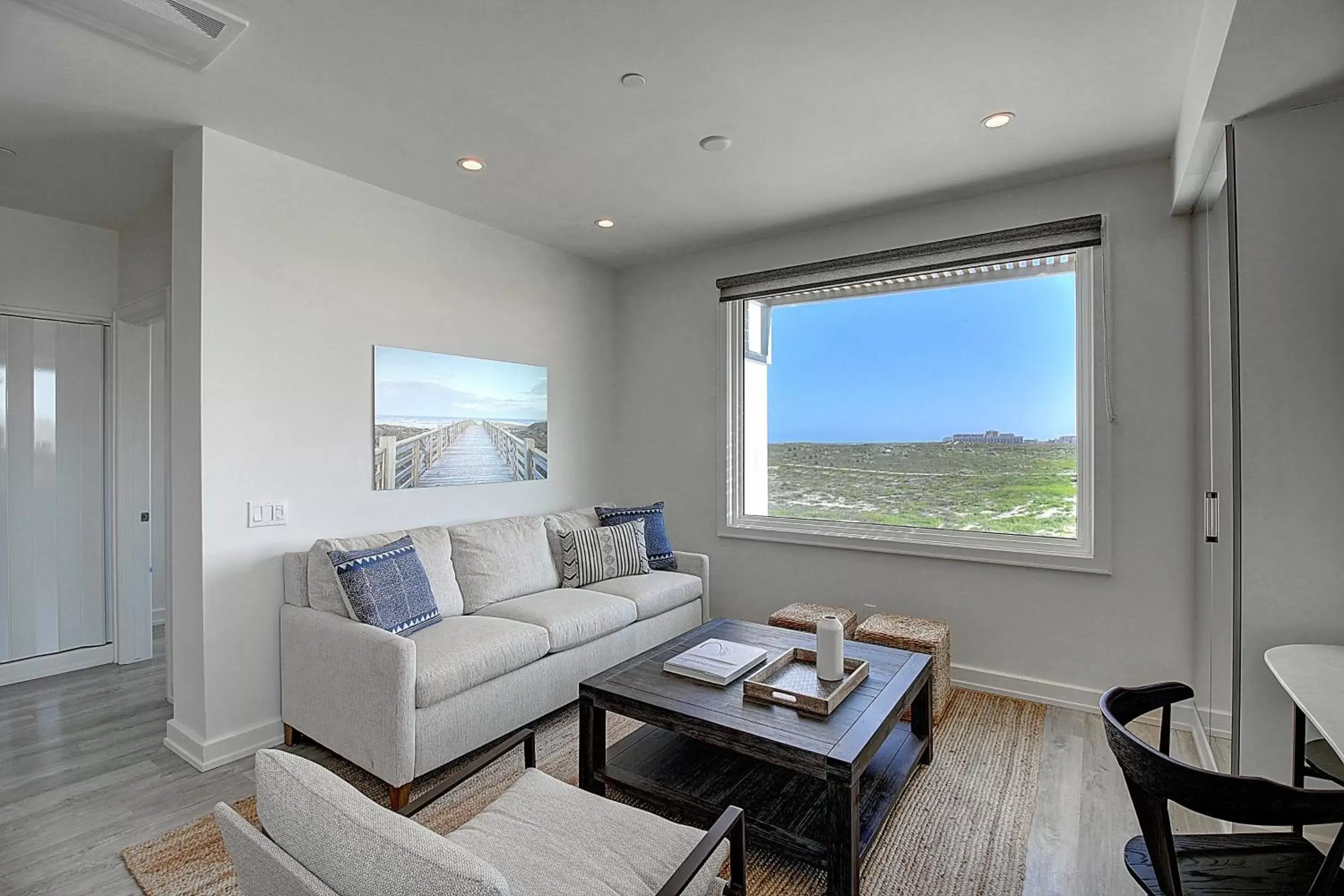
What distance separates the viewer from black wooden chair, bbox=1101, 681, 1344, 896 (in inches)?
45.3

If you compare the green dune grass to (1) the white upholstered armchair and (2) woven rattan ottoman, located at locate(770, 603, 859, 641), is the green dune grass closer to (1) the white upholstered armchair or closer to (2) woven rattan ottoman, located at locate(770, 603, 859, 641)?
(2) woven rattan ottoman, located at locate(770, 603, 859, 641)

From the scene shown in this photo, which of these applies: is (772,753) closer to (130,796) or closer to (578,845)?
(578,845)

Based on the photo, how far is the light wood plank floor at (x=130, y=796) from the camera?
2.07m

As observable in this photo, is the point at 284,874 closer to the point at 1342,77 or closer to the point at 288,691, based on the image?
the point at 288,691

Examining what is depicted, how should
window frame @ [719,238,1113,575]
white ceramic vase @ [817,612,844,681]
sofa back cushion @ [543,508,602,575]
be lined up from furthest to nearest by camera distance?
sofa back cushion @ [543,508,602,575], window frame @ [719,238,1113,575], white ceramic vase @ [817,612,844,681]

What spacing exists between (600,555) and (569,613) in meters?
0.71

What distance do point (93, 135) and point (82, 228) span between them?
1.62 metres

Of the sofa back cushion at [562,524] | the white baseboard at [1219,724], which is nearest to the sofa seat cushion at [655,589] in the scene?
the sofa back cushion at [562,524]

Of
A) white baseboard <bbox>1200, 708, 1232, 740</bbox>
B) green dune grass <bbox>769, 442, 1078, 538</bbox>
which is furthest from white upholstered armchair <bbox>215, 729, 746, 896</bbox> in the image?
green dune grass <bbox>769, 442, 1078, 538</bbox>

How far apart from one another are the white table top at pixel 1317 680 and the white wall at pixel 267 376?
3.66 metres

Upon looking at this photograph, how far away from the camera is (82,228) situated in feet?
13.1

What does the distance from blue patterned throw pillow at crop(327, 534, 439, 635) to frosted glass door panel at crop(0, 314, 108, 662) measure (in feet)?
8.26

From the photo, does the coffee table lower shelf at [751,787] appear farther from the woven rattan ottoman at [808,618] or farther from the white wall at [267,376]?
the white wall at [267,376]

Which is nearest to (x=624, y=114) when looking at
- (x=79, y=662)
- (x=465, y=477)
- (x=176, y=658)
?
(x=465, y=477)
